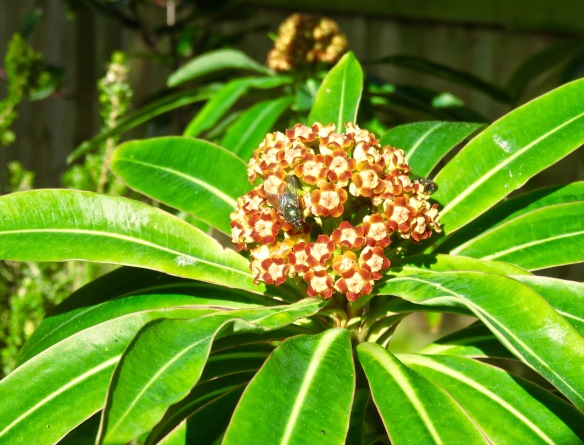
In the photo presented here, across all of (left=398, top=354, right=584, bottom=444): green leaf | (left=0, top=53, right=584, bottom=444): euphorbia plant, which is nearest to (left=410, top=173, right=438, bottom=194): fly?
(left=0, top=53, right=584, bottom=444): euphorbia plant

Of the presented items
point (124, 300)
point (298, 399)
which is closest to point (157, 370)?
point (298, 399)

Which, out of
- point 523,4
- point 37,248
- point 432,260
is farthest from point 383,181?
point 523,4

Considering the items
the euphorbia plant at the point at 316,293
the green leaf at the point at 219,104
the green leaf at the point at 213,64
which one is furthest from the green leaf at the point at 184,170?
the green leaf at the point at 213,64

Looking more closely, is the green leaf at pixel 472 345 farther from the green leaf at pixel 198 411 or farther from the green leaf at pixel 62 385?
the green leaf at pixel 62 385

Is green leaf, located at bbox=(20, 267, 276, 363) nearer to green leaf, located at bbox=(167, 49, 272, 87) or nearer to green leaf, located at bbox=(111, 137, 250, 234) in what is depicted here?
green leaf, located at bbox=(111, 137, 250, 234)

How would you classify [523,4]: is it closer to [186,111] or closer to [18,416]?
[186,111]

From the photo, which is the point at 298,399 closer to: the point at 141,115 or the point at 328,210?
the point at 328,210
